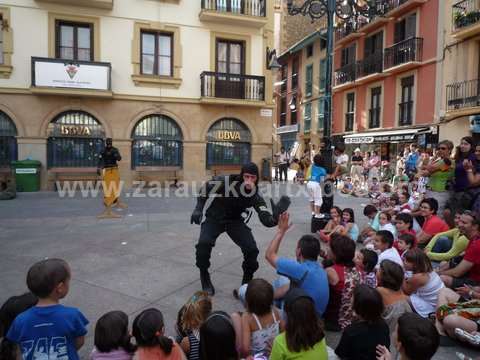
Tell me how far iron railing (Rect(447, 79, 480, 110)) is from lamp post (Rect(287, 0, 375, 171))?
10.8 meters

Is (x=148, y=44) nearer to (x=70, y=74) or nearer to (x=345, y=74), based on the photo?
(x=70, y=74)

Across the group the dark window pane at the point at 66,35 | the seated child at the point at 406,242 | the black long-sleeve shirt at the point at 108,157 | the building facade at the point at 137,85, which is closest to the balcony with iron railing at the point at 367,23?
the building facade at the point at 137,85

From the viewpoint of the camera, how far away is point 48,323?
92.6 inches

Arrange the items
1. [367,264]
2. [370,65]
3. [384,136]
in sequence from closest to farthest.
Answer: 1. [367,264]
2. [384,136]
3. [370,65]

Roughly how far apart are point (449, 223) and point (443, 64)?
51.4ft

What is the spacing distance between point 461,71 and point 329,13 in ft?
43.3

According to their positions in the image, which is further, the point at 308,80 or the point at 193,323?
the point at 308,80

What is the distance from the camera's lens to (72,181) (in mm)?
15258

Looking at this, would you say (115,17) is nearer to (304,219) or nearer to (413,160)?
(304,219)

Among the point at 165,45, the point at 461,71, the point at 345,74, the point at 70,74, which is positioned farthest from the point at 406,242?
the point at 345,74

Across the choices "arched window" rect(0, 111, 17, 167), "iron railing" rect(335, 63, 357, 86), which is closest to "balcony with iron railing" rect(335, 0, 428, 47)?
"iron railing" rect(335, 63, 357, 86)

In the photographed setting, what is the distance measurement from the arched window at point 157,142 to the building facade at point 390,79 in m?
9.23

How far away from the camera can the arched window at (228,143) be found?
1759cm

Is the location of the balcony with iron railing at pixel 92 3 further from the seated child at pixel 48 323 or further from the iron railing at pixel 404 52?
the seated child at pixel 48 323
